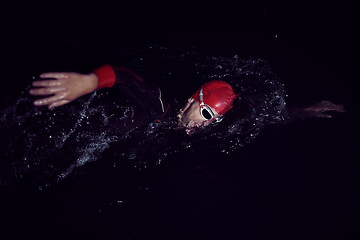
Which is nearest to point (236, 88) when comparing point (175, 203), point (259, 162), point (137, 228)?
point (259, 162)

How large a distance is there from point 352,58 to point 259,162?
242 centimetres

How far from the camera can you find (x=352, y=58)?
379 centimetres

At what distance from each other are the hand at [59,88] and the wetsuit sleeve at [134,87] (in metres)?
0.17

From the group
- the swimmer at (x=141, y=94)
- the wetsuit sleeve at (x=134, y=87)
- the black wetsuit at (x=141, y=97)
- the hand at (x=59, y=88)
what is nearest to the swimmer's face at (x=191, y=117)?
the swimmer at (x=141, y=94)

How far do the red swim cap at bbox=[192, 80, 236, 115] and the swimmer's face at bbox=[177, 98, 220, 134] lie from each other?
0.31 feet

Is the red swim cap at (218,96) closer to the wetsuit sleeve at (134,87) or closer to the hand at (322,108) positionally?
the wetsuit sleeve at (134,87)

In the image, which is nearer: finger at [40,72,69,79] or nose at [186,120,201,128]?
finger at [40,72,69,79]

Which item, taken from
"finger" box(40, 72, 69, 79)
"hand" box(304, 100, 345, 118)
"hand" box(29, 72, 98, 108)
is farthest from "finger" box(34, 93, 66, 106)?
"hand" box(304, 100, 345, 118)

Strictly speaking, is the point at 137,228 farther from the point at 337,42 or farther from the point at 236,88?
the point at 337,42

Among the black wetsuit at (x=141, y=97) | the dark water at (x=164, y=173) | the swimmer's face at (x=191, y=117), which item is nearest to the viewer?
the black wetsuit at (x=141, y=97)

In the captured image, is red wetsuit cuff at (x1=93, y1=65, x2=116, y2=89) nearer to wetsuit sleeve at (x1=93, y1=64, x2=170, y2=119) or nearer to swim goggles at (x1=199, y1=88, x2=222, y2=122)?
wetsuit sleeve at (x1=93, y1=64, x2=170, y2=119)

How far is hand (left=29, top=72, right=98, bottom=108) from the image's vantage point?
163cm

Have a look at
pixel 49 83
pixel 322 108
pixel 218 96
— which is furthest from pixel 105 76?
pixel 322 108

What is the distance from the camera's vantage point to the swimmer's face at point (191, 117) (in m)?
2.90
